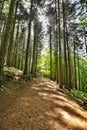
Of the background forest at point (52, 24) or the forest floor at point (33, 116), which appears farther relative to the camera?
the background forest at point (52, 24)

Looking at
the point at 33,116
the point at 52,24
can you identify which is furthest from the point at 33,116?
the point at 52,24

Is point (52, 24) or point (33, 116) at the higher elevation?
point (52, 24)

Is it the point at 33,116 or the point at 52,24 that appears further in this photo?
the point at 52,24

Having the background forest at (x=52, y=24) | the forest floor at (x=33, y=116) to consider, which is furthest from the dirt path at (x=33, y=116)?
the background forest at (x=52, y=24)

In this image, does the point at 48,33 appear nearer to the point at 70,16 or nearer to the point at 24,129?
the point at 70,16

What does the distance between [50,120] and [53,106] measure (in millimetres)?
1717

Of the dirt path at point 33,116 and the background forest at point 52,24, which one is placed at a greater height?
the background forest at point 52,24

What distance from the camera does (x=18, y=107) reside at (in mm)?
7199

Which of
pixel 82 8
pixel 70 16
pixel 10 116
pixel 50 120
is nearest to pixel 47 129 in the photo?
pixel 50 120

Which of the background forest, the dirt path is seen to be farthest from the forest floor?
the background forest

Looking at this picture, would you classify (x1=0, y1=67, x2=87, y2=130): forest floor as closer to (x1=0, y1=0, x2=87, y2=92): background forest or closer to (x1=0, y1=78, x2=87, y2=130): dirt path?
(x1=0, y1=78, x2=87, y2=130): dirt path

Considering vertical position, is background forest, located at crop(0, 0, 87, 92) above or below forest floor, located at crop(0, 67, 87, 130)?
above

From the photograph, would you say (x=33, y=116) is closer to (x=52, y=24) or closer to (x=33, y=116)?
(x=33, y=116)

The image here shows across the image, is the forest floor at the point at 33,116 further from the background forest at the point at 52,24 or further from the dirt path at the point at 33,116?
the background forest at the point at 52,24
